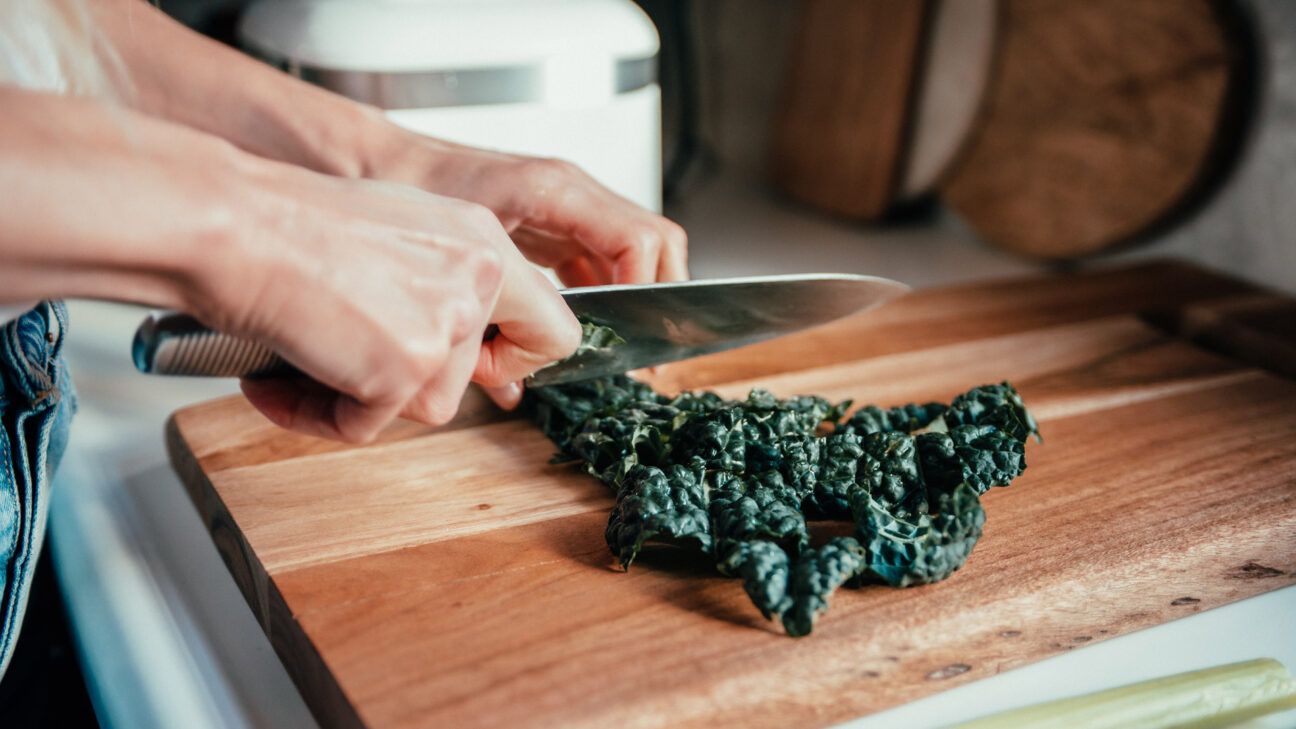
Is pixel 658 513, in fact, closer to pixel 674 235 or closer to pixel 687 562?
pixel 687 562

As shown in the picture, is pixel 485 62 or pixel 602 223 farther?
pixel 485 62

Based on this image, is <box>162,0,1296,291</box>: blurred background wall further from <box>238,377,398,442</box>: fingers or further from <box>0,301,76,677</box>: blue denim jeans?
<box>238,377,398,442</box>: fingers

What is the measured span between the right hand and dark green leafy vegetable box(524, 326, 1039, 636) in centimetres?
20

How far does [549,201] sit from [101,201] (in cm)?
63

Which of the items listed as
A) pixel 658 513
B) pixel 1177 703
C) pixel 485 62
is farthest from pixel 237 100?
pixel 1177 703

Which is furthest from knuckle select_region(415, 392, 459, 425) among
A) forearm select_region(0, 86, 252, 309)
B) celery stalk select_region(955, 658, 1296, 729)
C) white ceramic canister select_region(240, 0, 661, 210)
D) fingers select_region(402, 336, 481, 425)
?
white ceramic canister select_region(240, 0, 661, 210)

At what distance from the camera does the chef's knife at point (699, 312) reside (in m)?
1.09

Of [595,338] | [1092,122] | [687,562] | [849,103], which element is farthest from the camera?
[849,103]

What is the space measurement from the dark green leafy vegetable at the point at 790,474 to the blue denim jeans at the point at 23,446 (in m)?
0.49

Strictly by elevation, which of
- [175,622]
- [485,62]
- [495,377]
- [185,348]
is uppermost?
[485,62]

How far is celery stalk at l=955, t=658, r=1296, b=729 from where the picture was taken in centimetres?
79

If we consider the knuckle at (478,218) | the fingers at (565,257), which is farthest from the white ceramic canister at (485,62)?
the knuckle at (478,218)

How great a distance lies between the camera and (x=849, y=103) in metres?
2.12

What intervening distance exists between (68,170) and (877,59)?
171 centimetres
